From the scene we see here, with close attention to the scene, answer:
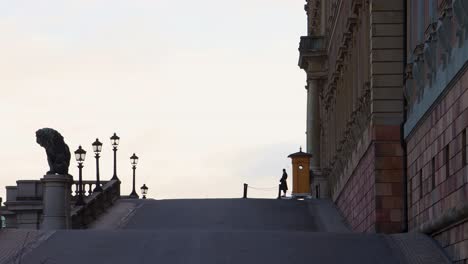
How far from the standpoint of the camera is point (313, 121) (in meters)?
85.2

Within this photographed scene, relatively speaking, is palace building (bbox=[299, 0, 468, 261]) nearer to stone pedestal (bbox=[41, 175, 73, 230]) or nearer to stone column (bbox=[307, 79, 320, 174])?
stone pedestal (bbox=[41, 175, 73, 230])

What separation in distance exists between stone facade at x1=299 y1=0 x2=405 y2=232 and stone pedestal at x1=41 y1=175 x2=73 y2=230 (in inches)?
327

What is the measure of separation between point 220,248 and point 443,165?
6090 mm

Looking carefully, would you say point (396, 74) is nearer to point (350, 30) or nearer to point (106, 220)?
point (350, 30)

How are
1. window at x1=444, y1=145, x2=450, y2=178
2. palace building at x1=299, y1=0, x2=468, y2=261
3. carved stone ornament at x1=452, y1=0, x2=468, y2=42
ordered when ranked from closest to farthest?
carved stone ornament at x1=452, y1=0, x2=468, y2=42 < palace building at x1=299, y1=0, x2=468, y2=261 < window at x1=444, y1=145, x2=450, y2=178

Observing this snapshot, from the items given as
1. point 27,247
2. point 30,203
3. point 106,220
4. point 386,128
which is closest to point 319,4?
point 30,203

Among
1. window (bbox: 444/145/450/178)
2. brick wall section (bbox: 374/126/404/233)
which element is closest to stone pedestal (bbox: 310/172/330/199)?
brick wall section (bbox: 374/126/404/233)

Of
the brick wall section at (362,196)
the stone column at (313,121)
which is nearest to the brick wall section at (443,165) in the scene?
the brick wall section at (362,196)

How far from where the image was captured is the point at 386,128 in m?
44.2

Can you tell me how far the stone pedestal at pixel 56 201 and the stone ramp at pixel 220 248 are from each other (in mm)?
11787

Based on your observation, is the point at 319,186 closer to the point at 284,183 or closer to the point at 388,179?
the point at 284,183

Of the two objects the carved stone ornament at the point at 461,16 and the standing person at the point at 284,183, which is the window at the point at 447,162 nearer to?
the carved stone ornament at the point at 461,16

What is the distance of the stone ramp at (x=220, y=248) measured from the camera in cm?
3700

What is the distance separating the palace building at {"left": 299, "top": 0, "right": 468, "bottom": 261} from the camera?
32812 mm
